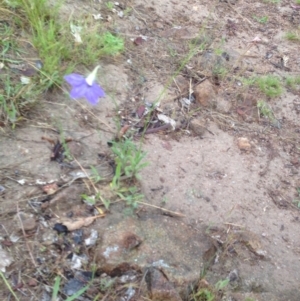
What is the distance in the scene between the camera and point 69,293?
5.67 ft

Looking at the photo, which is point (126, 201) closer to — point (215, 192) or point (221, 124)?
point (215, 192)

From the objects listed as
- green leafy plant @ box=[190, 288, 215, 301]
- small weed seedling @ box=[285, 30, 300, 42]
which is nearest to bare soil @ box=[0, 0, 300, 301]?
green leafy plant @ box=[190, 288, 215, 301]

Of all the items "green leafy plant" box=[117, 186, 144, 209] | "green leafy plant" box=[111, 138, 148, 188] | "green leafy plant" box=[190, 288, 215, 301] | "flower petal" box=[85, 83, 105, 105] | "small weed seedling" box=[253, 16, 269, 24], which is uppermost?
"flower petal" box=[85, 83, 105, 105]

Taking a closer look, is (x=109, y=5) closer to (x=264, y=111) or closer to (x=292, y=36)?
(x=264, y=111)

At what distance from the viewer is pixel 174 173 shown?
235 cm

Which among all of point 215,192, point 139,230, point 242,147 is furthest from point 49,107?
point 242,147

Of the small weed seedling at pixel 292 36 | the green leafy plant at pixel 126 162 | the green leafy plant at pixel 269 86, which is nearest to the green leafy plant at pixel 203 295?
the green leafy plant at pixel 126 162

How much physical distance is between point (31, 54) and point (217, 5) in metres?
1.83

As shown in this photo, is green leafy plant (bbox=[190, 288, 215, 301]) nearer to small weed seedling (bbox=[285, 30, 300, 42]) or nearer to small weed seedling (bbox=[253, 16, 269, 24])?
small weed seedling (bbox=[285, 30, 300, 42])

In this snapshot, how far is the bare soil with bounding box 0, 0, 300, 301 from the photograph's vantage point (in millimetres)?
1868

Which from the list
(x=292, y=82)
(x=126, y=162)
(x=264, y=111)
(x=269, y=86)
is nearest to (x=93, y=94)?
(x=126, y=162)

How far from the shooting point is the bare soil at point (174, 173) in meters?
1.87

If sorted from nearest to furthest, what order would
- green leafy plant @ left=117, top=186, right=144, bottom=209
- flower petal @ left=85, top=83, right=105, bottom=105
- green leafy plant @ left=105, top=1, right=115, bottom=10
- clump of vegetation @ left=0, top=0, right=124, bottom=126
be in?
flower petal @ left=85, top=83, right=105, bottom=105
green leafy plant @ left=117, top=186, right=144, bottom=209
clump of vegetation @ left=0, top=0, right=124, bottom=126
green leafy plant @ left=105, top=1, right=115, bottom=10

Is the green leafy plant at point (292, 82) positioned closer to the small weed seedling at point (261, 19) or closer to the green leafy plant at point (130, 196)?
the small weed seedling at point (261, 19)
